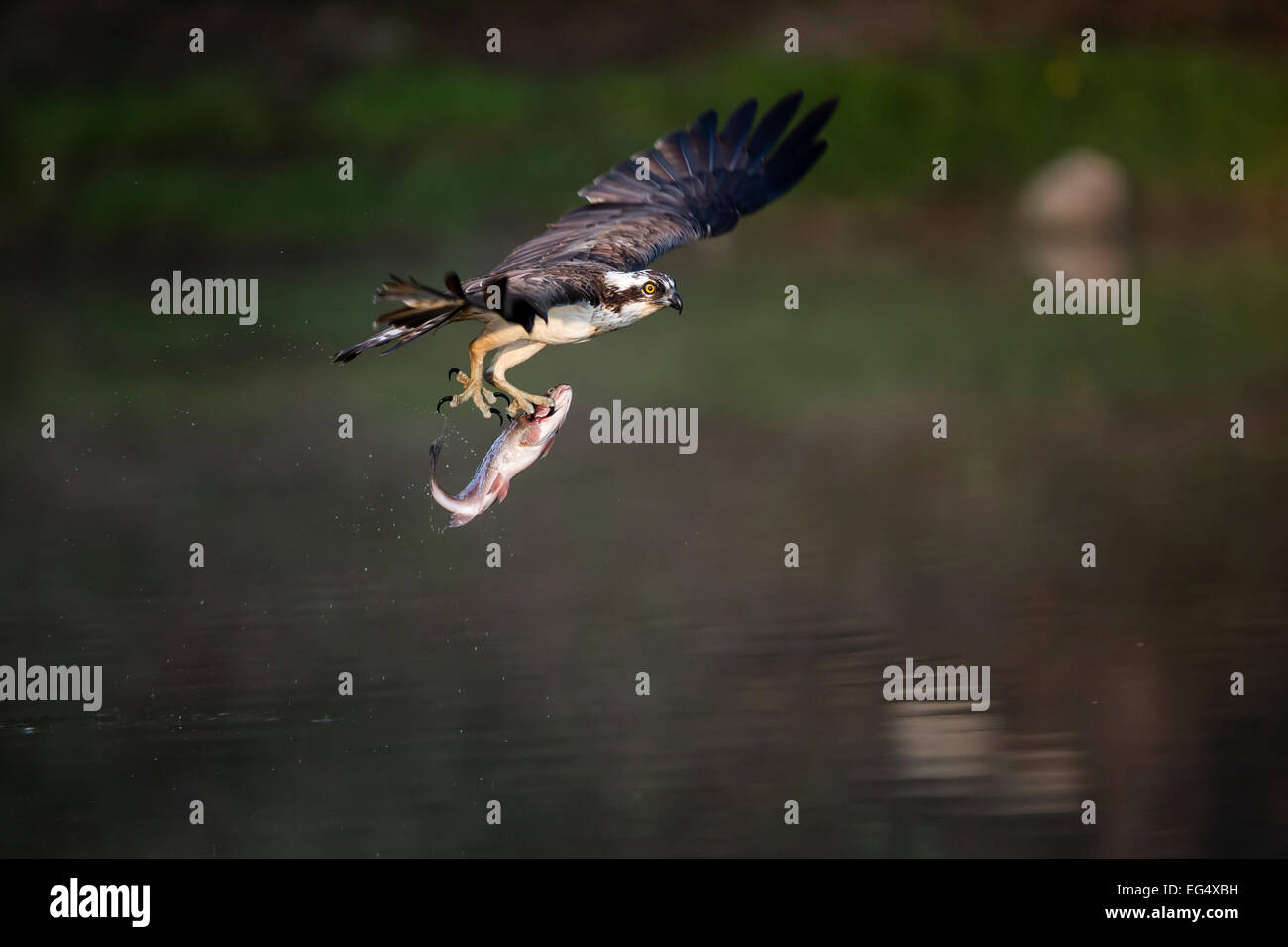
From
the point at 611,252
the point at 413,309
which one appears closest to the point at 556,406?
the point at 413,309

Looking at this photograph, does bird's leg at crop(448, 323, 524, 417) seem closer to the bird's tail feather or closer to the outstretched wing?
the bird's tail feather

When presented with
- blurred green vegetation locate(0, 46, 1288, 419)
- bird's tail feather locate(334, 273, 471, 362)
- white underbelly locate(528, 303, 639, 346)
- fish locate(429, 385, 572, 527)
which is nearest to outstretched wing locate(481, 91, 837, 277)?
white underbelly locate(528, 303, 639, 346)

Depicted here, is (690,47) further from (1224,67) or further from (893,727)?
(893,727)

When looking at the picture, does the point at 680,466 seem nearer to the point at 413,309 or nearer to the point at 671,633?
the point at 671,633

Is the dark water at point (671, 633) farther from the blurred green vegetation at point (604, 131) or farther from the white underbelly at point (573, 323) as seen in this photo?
the blurred green vegetation at point (604, 131)

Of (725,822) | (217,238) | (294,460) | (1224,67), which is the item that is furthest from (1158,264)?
(725,822)

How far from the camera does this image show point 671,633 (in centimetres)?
1311

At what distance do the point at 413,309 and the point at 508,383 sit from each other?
55.4 inches

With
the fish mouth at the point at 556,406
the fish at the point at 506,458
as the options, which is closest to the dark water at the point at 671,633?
the fish at the point at 506,458

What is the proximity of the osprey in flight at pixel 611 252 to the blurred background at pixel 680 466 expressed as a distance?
236 centimetres

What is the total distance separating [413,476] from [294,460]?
5.54 feet

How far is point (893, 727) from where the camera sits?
1133 centimetres

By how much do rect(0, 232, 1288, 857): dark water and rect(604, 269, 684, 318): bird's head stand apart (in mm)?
2471

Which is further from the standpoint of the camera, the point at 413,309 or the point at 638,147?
the point at 638,147
